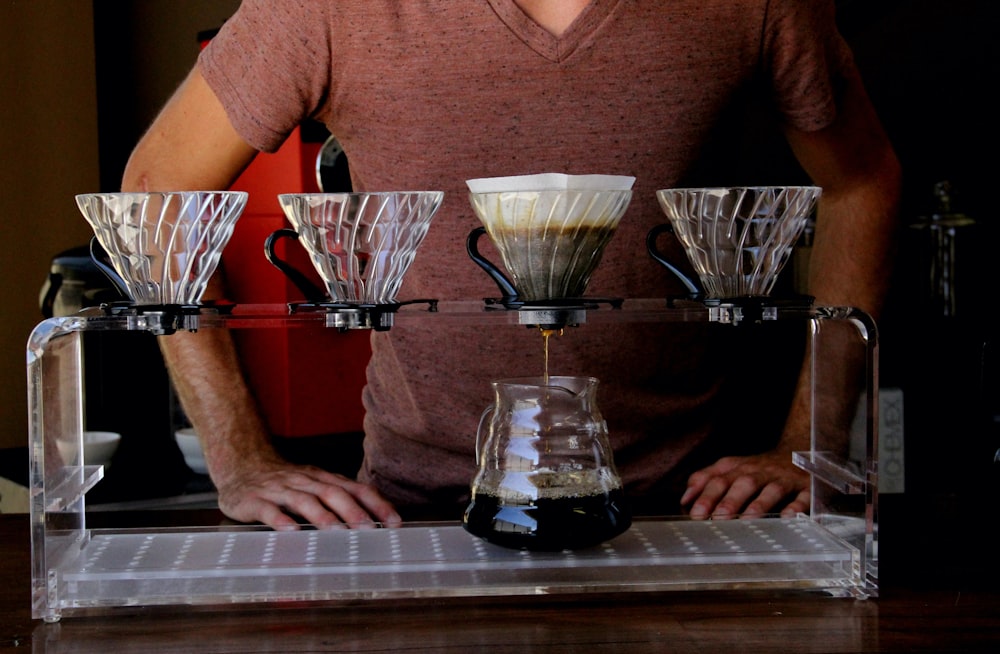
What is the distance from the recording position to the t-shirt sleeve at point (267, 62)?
1430mm

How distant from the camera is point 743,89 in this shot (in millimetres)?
1528

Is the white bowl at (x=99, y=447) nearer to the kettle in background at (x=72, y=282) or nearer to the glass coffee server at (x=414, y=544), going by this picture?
the kettle in background at (x=72, y=282)

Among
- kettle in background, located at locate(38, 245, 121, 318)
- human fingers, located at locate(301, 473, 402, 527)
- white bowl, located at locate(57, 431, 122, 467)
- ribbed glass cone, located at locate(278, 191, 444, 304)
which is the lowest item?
white bowl, located at locate(57, 431, 122, 467)

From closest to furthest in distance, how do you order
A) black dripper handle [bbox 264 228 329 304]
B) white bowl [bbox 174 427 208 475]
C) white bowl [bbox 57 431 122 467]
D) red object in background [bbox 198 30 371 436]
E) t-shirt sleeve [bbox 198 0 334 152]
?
black dripper handle [bbox 264 228 329 304] < t-shirt sleeve [bbox 198 0 334 152] < white bowl [bbox 57 431 122 467] < white bowl [bbox 174 427 208 475] < red object in background [bbox 198 30 371 436]

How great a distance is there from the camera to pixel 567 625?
0.96m

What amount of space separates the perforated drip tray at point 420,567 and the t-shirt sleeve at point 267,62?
57cm

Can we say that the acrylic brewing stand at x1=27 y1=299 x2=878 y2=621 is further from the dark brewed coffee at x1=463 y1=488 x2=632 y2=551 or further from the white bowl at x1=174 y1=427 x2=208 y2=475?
the white bowl at x1=174 y1=427 x2=208 y2=475

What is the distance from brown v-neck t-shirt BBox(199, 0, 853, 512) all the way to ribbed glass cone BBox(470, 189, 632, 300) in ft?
1.30

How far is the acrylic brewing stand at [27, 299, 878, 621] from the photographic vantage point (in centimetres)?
100

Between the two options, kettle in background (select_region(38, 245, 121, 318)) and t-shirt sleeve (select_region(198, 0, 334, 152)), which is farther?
kettle in background (select_region(38, 245, 121, 318))

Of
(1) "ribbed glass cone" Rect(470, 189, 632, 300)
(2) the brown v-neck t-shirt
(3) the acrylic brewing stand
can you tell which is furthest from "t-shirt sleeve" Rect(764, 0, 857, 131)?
(1) "ribbed glass cone" Rect(470, 189, 632, 300)

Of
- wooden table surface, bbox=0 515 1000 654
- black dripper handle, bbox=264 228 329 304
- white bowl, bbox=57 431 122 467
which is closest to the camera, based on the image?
wooden table surface, bbox=0 515 1000 654

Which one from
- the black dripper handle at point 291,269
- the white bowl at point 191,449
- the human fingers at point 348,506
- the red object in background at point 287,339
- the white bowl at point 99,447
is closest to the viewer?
the black dripper handle at point 291,269

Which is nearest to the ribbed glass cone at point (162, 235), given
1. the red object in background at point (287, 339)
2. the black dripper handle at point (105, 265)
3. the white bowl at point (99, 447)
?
the black dripper handle at point (105, 265)
